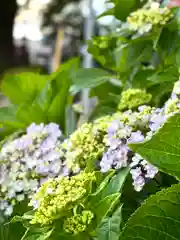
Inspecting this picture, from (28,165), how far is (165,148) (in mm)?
164

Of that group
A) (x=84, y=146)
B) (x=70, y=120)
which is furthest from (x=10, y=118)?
(x=84, y=146)

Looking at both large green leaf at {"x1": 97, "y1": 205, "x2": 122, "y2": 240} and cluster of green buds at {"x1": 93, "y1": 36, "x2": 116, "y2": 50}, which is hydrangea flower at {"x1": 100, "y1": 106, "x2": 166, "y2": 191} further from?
cluster of green buds at {"x1": 93, "y1": 36, "x2": 116, "y2": 50}

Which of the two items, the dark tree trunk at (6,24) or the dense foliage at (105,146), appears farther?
the dark tree trunk at (6,24)

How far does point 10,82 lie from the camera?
24.9 inches

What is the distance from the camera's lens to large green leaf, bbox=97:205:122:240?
1.08 feet

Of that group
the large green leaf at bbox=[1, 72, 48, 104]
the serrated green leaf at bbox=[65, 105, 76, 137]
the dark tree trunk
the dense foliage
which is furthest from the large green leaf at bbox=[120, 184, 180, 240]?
the dark tree trunk

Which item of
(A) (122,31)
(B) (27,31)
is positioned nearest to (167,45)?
(A) (122,31)

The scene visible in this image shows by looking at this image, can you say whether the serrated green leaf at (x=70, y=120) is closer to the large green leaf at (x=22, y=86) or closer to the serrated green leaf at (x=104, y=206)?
the large green leaf at (x=22, y=86)

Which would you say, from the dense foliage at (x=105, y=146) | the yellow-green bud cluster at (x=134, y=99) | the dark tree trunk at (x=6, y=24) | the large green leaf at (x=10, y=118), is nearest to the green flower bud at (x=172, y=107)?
the dense foliage at (x=105, y=146)

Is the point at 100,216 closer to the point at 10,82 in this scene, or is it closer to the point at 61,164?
the point at 61,164

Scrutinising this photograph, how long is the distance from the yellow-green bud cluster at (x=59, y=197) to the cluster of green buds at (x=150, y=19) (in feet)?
0.62

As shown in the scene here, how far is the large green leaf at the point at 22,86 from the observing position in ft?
2.04

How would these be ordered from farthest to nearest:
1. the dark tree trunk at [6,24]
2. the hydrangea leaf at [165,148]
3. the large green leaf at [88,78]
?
the dark tree trunk at [6,24], the large green leaf at [88,78], the hydrangea leaf at [165,148]

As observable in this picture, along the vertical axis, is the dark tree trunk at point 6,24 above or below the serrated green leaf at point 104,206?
below
